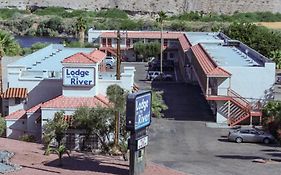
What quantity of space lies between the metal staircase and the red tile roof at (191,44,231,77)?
4.80 feet

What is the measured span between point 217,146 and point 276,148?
11.3ft

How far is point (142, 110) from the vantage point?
31562 mm

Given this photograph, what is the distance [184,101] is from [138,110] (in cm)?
2756

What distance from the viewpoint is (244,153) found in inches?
1564

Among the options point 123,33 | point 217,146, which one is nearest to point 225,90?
point 217,146

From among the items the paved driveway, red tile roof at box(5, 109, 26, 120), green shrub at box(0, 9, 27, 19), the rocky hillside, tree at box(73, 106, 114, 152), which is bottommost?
the paved driveway

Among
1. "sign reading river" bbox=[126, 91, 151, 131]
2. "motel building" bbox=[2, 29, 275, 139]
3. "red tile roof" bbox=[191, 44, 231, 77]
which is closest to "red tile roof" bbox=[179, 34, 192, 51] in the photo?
"motel building" bbox=[2, 29, 275, 139]

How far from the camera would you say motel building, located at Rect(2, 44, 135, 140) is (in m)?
40.3

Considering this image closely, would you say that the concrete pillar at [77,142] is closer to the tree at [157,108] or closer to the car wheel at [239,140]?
the car wheel at [239,140]

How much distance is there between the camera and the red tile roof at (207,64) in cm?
5009

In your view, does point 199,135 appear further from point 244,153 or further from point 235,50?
point 235,50

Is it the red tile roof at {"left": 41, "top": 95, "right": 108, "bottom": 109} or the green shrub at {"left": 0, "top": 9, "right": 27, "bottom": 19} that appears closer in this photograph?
the red tile roof at {"left": 41, "top": 95, "right": 108, "bottom": 109}

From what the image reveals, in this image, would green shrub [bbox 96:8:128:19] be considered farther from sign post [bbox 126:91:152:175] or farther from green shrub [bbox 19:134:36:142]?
sign post [bbox 126:91:152:175]

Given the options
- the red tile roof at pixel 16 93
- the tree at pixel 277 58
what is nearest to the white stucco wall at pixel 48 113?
the red tile roof at pixel 16 93
